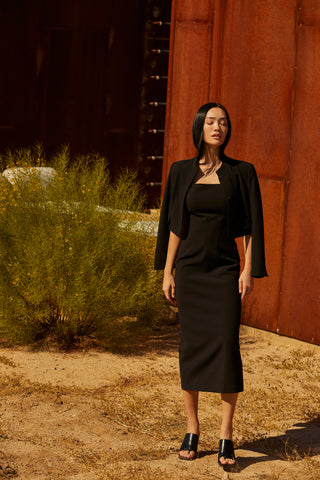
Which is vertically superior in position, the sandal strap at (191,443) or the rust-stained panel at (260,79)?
the rust-stained panel at (260,79)

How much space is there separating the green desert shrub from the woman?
2207 millimetres

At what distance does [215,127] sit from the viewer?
458 cm

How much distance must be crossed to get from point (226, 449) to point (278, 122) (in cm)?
356

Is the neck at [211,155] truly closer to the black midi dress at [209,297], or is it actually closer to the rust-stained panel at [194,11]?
the black midi dress at [209,297]

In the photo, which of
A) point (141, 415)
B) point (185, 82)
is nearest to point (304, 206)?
point (185, 82)

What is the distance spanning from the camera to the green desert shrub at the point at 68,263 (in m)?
6.83

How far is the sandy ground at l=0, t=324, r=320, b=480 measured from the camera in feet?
15.4

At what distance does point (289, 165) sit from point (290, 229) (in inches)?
21.8

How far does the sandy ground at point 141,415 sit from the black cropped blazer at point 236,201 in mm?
1146

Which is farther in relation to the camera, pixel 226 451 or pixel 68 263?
pixel 68 263

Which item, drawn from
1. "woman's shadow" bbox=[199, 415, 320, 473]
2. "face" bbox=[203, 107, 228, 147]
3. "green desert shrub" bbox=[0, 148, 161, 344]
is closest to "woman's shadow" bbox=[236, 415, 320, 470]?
"woman's shadow" bbox=[199, 415, 320, 473]

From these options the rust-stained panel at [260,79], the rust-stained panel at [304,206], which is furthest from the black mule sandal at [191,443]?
the rust-stained panel at [260,79]

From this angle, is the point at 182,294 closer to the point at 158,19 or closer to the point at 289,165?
the point at 289,165

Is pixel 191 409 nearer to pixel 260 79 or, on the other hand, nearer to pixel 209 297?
pixel 209 297
